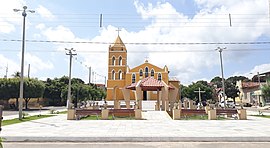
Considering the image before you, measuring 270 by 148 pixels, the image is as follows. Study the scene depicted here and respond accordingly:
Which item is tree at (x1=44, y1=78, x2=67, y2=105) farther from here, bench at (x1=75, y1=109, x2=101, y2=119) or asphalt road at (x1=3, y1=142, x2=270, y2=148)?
asphalt road at (x1=3, y1=142, x2=270, y2=148)

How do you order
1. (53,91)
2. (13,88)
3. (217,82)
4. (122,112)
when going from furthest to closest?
(217,82), (53,91), (13,88), (122,112)

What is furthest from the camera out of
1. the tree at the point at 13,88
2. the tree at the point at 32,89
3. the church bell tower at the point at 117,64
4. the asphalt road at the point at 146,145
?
the church bell tower at the point at 117,64

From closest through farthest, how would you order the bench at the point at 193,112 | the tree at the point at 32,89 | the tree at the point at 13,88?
the bench at the point at 193,112
the tree at the point at 13,88
the tree at the point at 32,89

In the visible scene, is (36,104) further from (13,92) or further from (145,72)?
(145,72)

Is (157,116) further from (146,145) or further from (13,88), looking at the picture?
(13,88)

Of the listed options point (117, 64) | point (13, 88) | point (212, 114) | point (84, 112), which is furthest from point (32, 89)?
point (212, 114)

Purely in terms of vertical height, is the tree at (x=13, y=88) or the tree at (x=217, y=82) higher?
the tree at (x=217, y=82)

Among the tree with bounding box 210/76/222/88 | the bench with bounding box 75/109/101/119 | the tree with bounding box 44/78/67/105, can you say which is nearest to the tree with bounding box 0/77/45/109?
the tree with bounding box 44/78/67/105

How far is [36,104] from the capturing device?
189 feet

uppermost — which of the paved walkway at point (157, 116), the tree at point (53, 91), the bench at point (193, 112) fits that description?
the tree at point (53, 91)

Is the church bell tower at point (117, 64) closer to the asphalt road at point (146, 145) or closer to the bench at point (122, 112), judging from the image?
the bench at point (122, 112)

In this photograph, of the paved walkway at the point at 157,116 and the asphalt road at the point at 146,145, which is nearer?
the asphalt road at the point at 146,145

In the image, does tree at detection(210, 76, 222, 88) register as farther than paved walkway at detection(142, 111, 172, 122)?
Yes

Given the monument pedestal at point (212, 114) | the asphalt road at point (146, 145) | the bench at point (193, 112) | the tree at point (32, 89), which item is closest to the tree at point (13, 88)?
the tree at point (32, 89)
